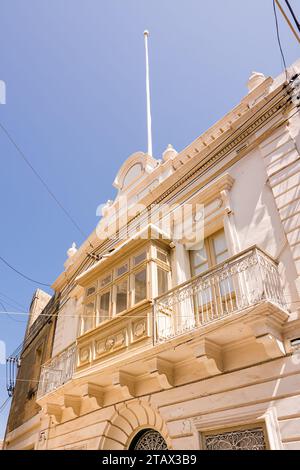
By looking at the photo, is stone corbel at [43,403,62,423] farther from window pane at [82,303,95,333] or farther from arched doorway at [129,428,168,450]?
arched doorway at [129,428,168,450]

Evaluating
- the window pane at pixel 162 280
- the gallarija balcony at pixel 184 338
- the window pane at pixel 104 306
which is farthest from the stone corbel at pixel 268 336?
the window pane at pixel 104 306

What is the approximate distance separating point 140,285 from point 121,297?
1.91ft

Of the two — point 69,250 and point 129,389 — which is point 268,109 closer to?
point 129,389

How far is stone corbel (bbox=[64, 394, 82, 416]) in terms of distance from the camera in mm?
8430

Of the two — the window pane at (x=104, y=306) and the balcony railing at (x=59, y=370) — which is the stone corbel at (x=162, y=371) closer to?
the window pane at (x=104, y=306)

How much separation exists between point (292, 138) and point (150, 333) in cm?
465

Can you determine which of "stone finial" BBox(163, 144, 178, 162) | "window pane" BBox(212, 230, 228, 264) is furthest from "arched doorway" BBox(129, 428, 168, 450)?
"stone finial" BBox(163, 144, 178, 162)

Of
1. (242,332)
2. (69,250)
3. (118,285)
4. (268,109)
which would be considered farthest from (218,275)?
(69,250)

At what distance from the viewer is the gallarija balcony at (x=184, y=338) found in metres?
5.70

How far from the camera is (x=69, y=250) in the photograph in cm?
1410

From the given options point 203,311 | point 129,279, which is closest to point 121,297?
point 129,279

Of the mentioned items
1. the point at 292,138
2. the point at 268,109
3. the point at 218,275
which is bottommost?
the point at 218,275

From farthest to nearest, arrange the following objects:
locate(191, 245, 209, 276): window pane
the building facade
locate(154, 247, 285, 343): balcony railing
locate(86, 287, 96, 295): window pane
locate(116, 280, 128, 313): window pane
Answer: locate(86, 287, 96, 295): window pane, locate(116, 280, 128, 313): window pane, locate(191, 245, 209, 276): window pane, locate(154, 247, 285, 343): balcony railing, the building facade

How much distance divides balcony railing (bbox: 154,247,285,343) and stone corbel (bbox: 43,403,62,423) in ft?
13.0
